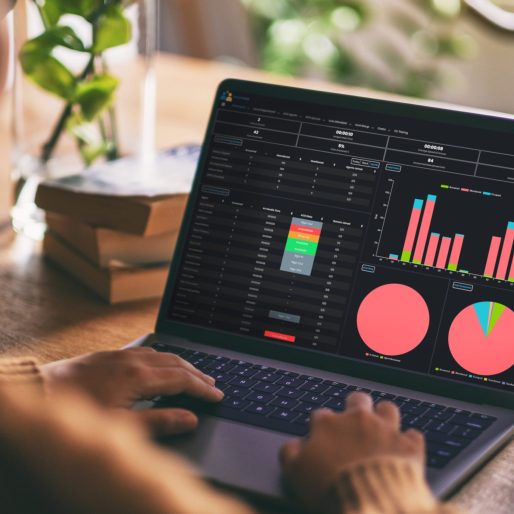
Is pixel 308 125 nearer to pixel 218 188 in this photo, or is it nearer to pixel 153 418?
pixel 218 188

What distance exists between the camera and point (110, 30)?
1.21 m

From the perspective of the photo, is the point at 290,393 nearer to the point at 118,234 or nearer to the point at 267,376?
the point at 267,376

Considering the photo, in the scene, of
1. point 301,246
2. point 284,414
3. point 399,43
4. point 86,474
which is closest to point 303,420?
point 284,414

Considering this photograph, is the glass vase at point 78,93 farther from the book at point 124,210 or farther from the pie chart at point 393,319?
the pie chart at point 393,319

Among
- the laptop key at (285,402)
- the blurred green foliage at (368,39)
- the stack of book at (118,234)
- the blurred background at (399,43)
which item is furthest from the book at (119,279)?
the blurred green foliage at (368,39)

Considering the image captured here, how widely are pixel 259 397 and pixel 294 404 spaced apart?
1.5 inches

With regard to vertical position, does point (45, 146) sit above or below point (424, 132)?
below

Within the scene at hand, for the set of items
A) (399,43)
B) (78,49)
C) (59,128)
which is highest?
(399,43)

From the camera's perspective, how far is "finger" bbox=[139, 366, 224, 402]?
0.85 metres

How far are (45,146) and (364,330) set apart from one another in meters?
0.64

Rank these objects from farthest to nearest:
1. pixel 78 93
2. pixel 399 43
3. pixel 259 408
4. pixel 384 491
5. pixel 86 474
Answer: pixel 399 43, pixel 78 93, pixel 259 408, pixel 384 491, pixel 86 474

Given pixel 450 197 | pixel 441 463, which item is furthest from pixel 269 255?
pixel 441 463

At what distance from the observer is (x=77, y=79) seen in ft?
4.03

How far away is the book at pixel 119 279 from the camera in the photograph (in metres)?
1.16
